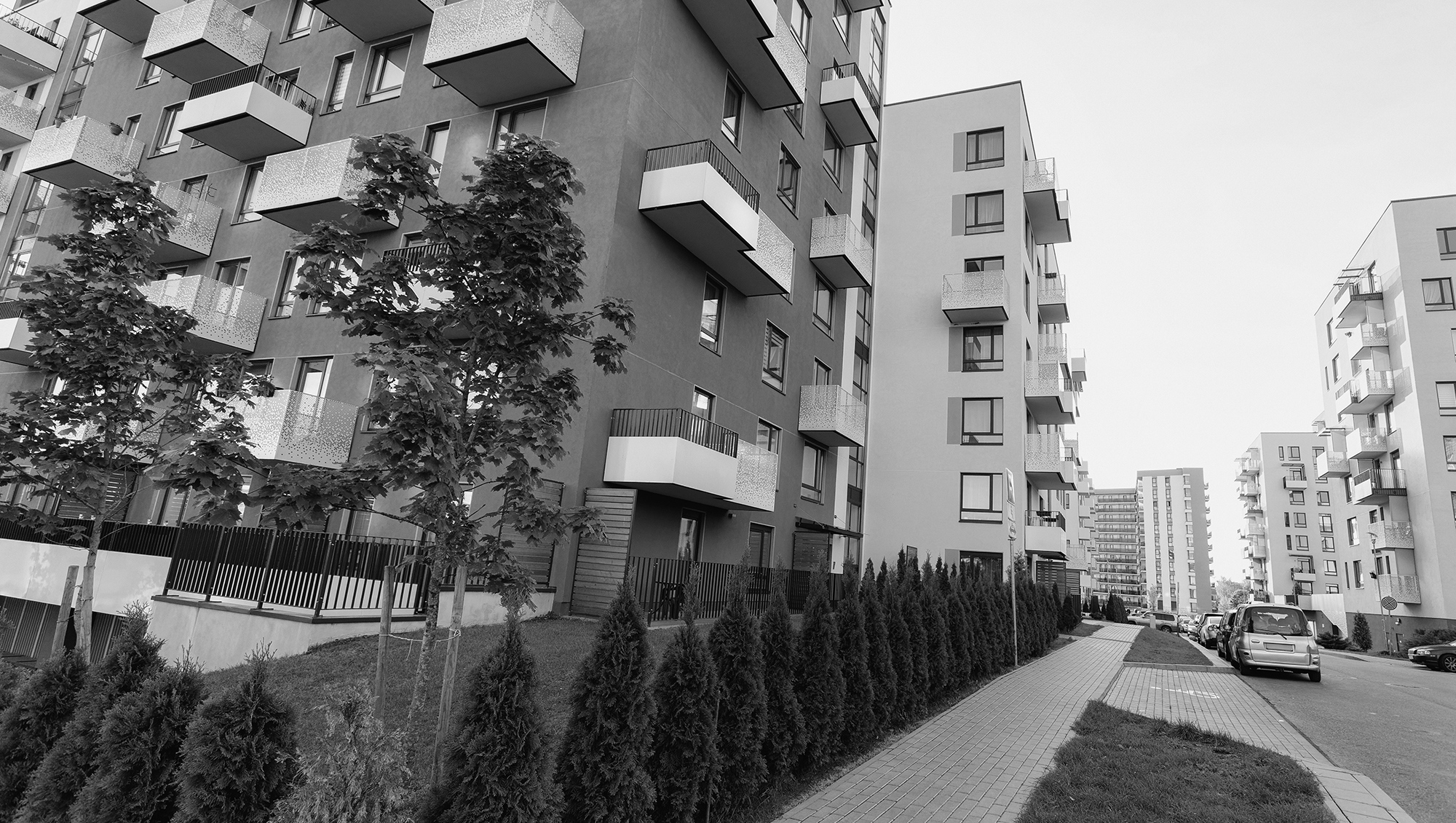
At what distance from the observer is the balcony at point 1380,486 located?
3844 cm

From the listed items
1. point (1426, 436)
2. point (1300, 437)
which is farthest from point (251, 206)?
point (1300, 437)

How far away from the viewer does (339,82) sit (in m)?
21.0

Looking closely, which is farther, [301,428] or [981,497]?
[981,497]

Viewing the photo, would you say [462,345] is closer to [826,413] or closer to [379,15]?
[379,15]

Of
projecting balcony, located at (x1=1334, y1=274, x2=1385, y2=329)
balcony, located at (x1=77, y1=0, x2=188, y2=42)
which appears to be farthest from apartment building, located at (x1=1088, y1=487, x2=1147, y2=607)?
balcony, located at (x1=77, y1=0, x2=188, y2=42)

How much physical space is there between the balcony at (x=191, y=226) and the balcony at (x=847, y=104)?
19638mm

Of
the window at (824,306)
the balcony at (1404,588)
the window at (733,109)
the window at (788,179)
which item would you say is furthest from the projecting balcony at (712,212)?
the balcony at (1404,588)

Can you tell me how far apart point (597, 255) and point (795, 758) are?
448 inches

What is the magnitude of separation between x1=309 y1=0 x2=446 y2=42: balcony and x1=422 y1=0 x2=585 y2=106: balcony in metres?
3.14

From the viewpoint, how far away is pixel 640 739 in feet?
15.7

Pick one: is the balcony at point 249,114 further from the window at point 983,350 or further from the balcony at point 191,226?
the window at point 983,350

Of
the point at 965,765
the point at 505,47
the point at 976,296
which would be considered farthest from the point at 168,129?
the point at 965,765

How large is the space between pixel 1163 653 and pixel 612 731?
23831 mm

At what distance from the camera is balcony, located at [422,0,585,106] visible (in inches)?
608
